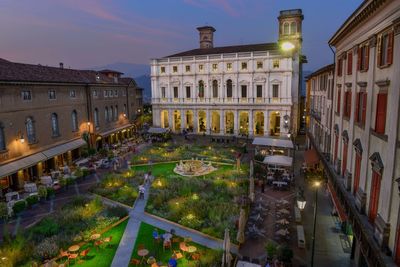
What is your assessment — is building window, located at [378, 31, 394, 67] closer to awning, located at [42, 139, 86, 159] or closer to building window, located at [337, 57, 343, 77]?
building window, located at [337, 57, 343, 77]

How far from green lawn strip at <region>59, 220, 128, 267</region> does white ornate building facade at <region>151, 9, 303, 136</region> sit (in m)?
33.7

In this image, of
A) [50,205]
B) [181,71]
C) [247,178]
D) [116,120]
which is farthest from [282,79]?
[50,205]

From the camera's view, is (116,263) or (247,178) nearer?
(116,263)

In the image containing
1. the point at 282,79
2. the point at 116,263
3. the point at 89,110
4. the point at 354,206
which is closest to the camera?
the point at 354,206

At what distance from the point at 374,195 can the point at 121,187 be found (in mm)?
19307

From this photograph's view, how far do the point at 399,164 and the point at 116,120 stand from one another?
4161 centimetres

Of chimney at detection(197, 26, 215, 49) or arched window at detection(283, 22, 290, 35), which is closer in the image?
arched window at detection(283, 22, 290, 35)

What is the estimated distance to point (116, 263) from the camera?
13.6m

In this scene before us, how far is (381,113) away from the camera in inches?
399

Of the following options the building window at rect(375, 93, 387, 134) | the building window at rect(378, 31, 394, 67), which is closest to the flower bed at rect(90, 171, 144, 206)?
the building window at rect(375, 93, 387, 134)

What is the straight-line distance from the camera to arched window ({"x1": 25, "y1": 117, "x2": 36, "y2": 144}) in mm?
25828

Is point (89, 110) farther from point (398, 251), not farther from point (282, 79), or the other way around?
point (398, 251)

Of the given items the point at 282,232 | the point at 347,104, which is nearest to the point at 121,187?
the point at 282,232

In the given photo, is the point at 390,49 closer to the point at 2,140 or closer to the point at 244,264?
the point at 244,264
